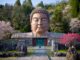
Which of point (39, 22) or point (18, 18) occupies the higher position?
point (18, 18)

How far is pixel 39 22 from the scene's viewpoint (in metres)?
28.5

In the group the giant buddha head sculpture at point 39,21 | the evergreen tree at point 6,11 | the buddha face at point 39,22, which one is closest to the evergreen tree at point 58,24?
the giant buddha head sculpture at point 39,21

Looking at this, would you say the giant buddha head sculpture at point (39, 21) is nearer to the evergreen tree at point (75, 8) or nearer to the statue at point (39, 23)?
the statue at point (39, 23)

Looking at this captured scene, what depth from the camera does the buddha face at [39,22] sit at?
1127 inches

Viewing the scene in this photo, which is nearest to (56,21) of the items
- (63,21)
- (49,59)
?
(63,21)

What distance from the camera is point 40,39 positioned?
30.5 metres

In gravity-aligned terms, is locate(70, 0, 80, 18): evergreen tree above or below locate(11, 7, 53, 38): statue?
above

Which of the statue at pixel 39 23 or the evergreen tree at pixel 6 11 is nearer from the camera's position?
the statue at pixel 39 23

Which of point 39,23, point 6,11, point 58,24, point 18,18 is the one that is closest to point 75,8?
point 58,24

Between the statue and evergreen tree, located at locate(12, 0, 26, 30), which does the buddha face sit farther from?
evergreen tree, located at locate(12, 0, 26, 30)

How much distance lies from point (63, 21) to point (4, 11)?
18.3m

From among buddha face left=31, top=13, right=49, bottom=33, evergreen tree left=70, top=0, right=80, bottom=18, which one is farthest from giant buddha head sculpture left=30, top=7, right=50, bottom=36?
evergreen tree left=70, top=0, right=80, bottom=18

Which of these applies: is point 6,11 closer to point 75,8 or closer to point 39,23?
point 75,8

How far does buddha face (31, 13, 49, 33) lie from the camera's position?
28.6 meters
